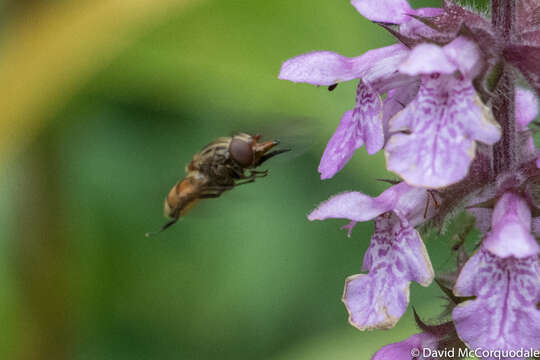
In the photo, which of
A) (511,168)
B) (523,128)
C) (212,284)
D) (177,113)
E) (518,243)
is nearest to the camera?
(518,243)

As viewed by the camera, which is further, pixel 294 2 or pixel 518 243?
pixel 294 2

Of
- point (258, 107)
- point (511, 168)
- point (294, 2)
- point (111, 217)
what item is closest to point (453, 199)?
point (511, 168)

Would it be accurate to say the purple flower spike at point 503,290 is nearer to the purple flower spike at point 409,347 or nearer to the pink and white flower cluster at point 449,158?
the pink and white flower cluster at point 449,158

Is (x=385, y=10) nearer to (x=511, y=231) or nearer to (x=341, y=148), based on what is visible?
(x=341, y=148)

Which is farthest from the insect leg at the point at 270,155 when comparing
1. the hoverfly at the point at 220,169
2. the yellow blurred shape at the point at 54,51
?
the yellow blurred shape at the point at 54,51

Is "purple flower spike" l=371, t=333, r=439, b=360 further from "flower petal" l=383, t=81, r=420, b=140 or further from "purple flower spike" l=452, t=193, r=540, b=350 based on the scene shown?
"flower petal" l=383, t=81, r=420, b=140

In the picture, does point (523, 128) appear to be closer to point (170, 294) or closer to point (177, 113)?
point (170, 294)

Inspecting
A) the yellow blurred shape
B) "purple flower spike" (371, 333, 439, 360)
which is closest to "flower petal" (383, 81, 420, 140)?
"purple flower spike" (371, 333, 439, 360)

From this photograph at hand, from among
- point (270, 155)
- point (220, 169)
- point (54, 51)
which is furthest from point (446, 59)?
point (54, 51)
